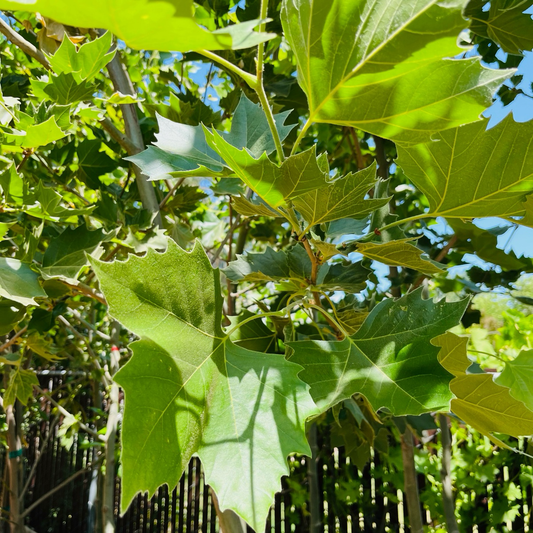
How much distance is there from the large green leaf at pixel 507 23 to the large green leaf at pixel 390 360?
0.96 m

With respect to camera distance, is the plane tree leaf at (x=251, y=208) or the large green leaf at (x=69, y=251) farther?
→ the large green leaf at (x=69, y=251)

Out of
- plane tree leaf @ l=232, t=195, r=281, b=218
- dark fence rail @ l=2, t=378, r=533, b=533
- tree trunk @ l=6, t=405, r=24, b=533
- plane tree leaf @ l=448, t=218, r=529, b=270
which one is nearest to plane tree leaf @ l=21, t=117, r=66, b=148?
plane tree leaf @ l=232, t=195, r=281, b=218

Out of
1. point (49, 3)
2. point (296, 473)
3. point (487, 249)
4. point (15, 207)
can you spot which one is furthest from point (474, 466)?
point (49, 3)

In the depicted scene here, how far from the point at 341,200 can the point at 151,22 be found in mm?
324

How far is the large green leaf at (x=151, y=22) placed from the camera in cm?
36

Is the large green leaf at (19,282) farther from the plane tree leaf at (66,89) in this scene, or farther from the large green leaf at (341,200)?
the large green leaf at (341,200)

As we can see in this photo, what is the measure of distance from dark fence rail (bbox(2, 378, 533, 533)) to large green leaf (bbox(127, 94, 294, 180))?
1.29 meters

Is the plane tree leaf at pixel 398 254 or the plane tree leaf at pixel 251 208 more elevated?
the plane tree leaf at pixel 251 208

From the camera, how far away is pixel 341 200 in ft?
2.04

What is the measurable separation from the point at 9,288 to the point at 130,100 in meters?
0.46

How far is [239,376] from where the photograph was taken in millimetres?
571

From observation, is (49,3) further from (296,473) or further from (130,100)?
(296,473)

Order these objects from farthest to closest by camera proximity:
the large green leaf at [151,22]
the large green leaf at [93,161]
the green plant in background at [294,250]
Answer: the large green leaf at [93,161], the green plant in background at [294,250], the large green leaf at [151,22]

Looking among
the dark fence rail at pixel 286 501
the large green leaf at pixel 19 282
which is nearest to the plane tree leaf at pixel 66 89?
the large green leaf at pixel 19 282
